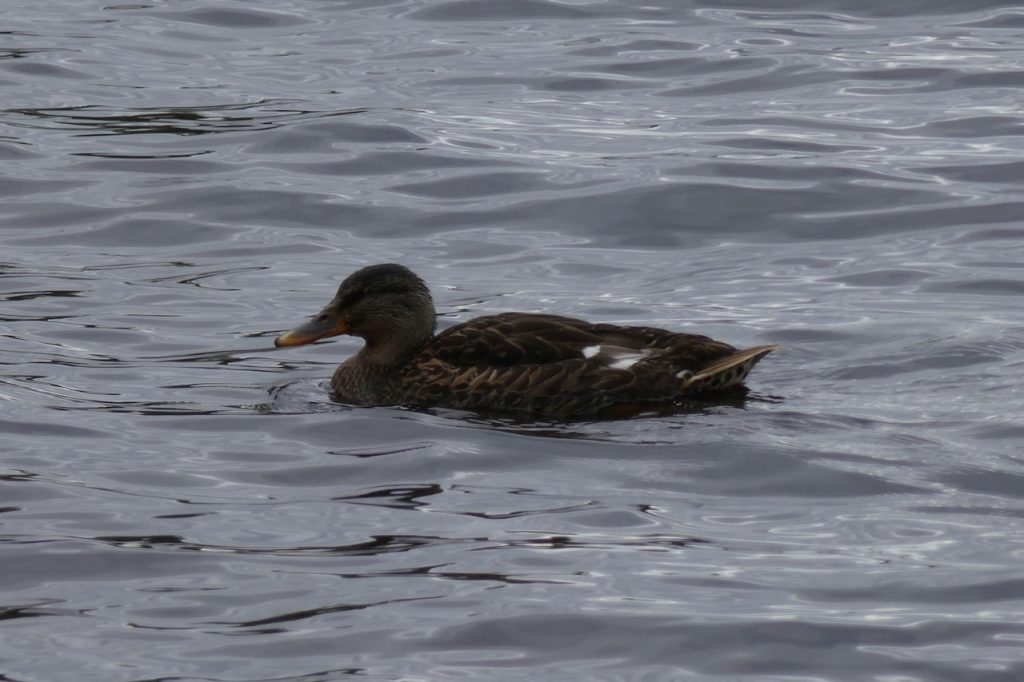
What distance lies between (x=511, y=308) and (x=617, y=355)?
2487mm

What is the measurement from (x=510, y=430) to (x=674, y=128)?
28.4ft

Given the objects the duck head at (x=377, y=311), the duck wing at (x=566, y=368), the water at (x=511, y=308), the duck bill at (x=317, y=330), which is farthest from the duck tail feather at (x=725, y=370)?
the duck bill at (x=317, y=330)

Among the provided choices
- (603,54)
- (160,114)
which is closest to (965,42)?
(603,54)

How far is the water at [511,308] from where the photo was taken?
7.02 meters

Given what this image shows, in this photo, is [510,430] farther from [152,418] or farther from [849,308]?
[849,308]

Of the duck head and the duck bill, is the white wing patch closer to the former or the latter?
the duck head

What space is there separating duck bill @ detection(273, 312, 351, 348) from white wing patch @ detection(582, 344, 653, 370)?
149 centimetres

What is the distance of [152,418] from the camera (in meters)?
9.91

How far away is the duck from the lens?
1028 centimetres

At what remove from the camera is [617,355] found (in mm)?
10391

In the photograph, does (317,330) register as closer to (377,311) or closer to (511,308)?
(377,311)

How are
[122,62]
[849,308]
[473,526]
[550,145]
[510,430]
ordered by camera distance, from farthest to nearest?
[122,62] < [550,145] < [849,308] < [510,430] < [473,526]

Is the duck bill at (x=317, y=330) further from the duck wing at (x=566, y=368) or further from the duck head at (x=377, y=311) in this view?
the duck wing at (x=566, y=368)

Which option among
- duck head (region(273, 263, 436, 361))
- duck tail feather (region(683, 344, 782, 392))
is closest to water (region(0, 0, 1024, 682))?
duck tail feather (region(683, 344, 782, 392))
